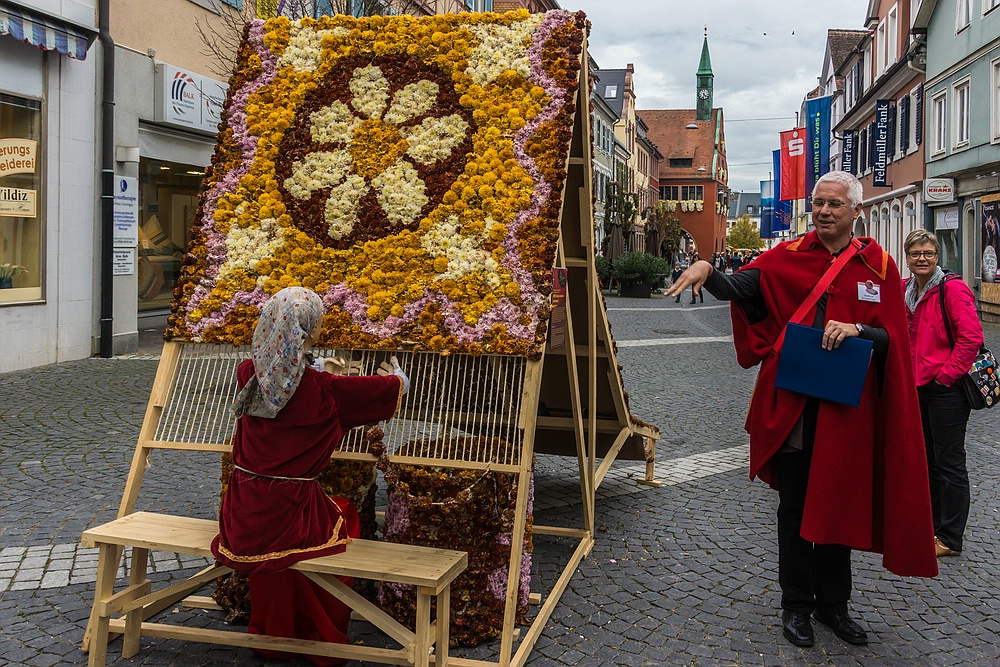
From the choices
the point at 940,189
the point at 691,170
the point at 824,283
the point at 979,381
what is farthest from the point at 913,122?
the point at 691,170

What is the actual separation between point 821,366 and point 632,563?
1742 millimetres

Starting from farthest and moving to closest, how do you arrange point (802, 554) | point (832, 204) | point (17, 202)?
point (17, 202) → point (802, 554) → point (832, 204)

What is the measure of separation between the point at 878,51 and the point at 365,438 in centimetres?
3591

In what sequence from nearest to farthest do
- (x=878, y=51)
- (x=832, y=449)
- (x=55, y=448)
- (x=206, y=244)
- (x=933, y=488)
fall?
(x=832, y=449), (x=206, y=244), (x=933, y=488), (x=55, y=448), (x=878, y=51)

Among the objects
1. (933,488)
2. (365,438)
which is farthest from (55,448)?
(933,488)

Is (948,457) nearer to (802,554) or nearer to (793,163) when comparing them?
(802,554)

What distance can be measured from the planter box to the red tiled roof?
6642 cm

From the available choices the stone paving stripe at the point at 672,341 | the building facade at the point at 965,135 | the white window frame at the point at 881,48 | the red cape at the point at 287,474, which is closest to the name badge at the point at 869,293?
the red cape at the point at 287,474

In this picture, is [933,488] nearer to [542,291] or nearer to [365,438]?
[542,291]

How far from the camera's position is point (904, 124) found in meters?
29.1

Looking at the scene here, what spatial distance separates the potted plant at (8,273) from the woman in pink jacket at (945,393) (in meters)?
10.5

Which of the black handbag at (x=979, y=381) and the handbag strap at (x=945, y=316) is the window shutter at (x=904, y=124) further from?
the black handbag at (x=979, y=381)

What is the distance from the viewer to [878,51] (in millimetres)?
34781

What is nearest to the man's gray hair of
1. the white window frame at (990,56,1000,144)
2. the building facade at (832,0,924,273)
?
the white window frame at (990,56,1000,144)
